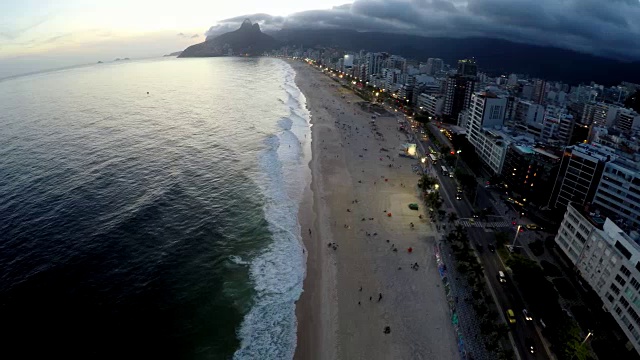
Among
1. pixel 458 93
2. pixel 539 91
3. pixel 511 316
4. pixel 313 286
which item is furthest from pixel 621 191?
pixel 539 91

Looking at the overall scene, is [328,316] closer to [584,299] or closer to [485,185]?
[584,299]

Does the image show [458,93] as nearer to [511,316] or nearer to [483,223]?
[483,223]

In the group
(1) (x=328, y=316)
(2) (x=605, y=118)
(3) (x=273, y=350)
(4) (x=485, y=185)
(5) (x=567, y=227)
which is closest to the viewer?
(3) (x=273, y=350)

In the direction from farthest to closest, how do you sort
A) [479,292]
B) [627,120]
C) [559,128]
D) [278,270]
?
[627,120] → [559,128] → [278,270] → [479,292]

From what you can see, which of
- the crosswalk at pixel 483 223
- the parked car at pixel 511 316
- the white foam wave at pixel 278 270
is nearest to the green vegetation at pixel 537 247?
the crosswalk at pixel 483 223

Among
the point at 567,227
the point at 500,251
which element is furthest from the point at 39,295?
the point at 567,227

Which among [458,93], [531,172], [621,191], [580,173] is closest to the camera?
[621,191]

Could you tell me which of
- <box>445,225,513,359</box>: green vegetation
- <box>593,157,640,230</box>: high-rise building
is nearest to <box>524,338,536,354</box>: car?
<box>445,225,513,359</box>: green vegetation
